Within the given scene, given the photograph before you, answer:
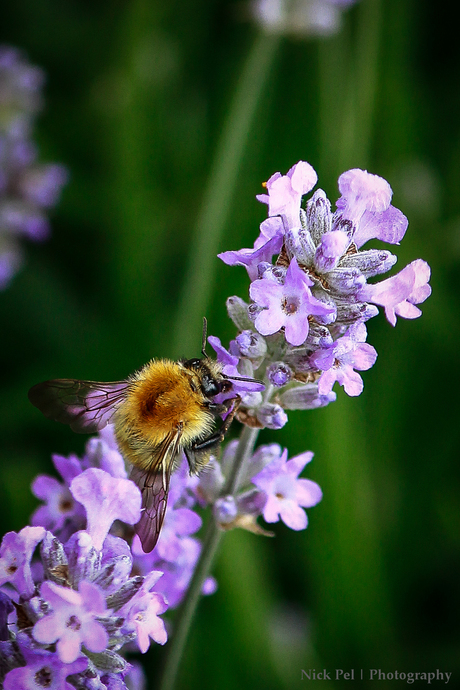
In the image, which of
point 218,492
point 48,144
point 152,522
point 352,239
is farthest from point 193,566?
point 48,144

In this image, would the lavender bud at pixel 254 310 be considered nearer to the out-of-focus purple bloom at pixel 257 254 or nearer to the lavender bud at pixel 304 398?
the out-of-focus purple bloom at pixel 257 254

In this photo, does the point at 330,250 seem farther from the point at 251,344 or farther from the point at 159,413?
the point at 159,413

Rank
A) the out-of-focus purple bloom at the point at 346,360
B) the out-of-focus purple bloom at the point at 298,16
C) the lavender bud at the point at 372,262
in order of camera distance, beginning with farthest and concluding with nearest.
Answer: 1. the out-of-focus purple bloom at the point at 298,16
2. the lavender bud at the point at 372,262
3. the out-of-focus purple bloom at the point at 346,360

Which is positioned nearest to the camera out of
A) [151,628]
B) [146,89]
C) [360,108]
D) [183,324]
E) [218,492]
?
[151,628]

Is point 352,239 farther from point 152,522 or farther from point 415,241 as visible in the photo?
point 415,241

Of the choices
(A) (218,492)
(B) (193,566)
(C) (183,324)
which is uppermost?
(C) (183,324)

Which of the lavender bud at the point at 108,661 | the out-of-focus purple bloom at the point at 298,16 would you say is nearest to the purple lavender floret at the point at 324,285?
the lavender bud at the point at 108,661

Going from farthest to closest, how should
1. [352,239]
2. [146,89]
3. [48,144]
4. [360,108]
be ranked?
[48,144] < [146,89] < [360,108] < [352,239]
